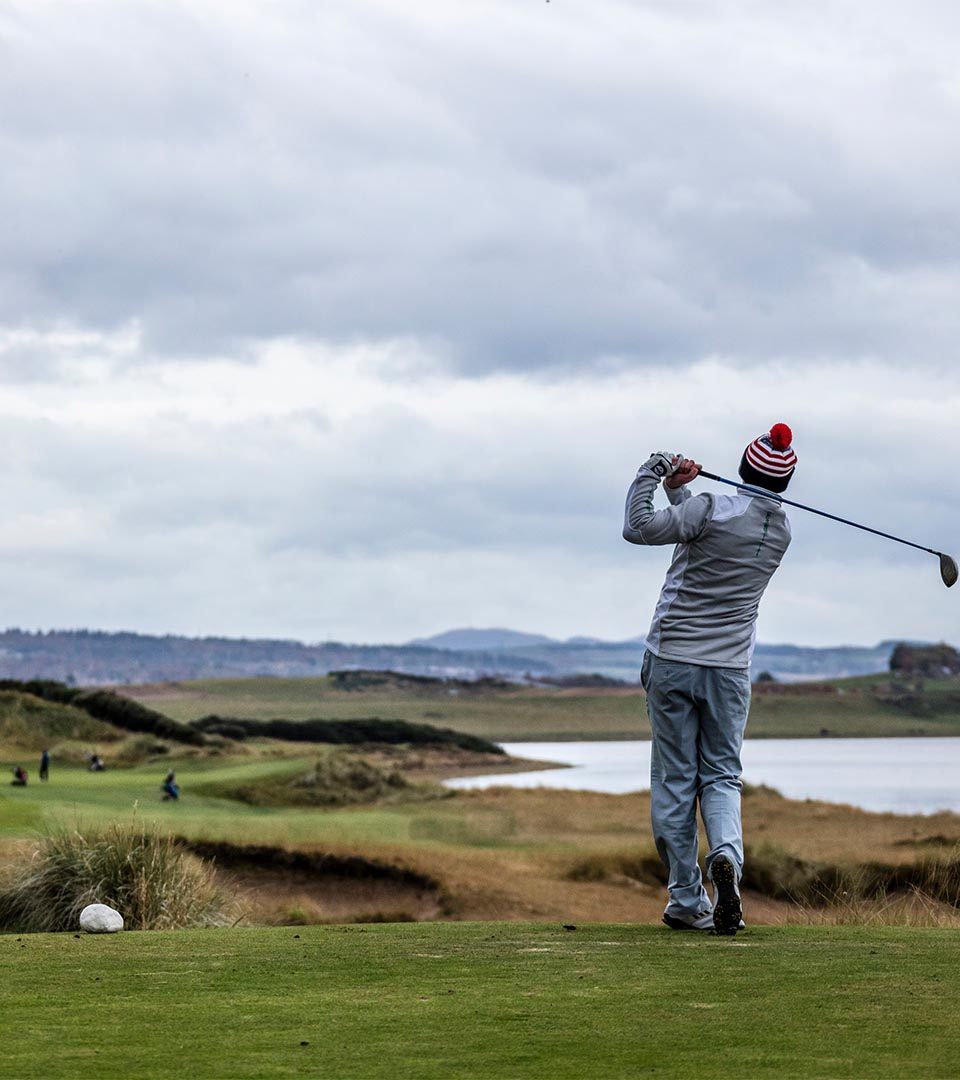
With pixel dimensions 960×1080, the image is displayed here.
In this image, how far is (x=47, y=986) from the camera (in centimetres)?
634

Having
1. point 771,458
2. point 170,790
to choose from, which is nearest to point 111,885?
point 771,458

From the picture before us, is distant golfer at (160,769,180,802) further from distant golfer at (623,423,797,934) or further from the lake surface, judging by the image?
distant golfer at (623,423,797,934)

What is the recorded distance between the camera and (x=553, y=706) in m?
137

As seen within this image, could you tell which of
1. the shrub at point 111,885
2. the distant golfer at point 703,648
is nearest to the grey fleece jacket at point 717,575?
the distant golfer at point 703,648

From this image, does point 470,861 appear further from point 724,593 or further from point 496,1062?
point 496,1062

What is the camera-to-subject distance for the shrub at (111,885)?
11320 millimetres

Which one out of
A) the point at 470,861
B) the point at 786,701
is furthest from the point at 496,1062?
the point at 786,701

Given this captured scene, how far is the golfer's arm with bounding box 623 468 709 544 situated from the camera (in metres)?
7.89

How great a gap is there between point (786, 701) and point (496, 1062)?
425ft

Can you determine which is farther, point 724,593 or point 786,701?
point 786,701

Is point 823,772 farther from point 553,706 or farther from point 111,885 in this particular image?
point 553,706

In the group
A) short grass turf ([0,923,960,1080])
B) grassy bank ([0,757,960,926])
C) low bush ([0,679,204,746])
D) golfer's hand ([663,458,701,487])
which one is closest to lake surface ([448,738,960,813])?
grassy bank ([0,757,960,926])

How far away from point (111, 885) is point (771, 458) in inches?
246

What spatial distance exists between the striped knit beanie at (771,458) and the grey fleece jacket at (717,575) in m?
0.11
